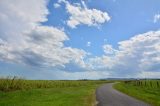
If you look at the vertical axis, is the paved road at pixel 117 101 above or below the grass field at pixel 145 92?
below

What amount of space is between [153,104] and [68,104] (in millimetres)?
8094

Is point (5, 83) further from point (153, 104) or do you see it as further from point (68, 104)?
point (153, 104)

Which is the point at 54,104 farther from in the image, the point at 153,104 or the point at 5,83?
the point at 5,83

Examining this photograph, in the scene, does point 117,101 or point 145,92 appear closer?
point 117,101

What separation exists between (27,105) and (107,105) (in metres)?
7.68

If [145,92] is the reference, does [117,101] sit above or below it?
below

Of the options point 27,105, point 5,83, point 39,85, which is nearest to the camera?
point 27,105

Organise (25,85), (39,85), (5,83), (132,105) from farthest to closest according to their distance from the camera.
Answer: (39,85), (25,85), (5,83), (132,105)

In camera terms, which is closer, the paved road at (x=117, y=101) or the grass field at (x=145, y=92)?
the paved road at (x=117, y=101)

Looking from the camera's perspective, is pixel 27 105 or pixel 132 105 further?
pixel 27 105

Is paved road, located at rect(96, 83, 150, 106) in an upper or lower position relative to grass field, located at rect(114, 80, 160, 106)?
lower

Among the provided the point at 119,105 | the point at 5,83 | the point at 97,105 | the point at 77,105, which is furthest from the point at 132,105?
the point at 5,83

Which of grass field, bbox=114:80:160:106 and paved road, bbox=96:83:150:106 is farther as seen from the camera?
grass field, bbox=114:80:160:106

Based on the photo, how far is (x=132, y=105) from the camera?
2453 cm
